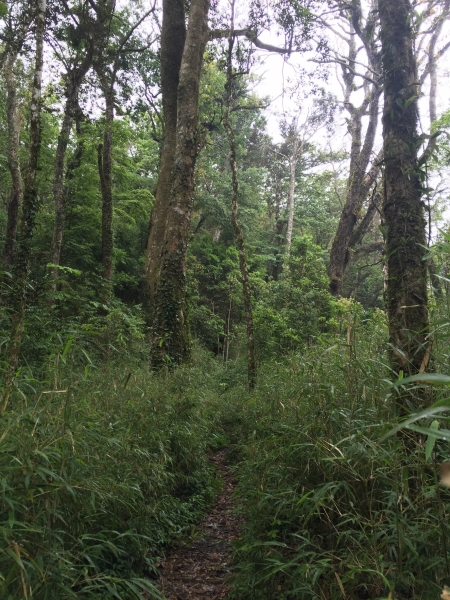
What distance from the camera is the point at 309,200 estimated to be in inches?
1081

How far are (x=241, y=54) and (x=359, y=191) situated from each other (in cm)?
595

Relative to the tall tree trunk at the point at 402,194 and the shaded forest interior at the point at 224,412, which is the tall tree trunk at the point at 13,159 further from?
the tall tree trunk at the point at 402,194

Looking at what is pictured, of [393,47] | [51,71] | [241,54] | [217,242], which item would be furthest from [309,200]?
[393,47]

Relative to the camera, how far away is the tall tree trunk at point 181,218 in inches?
269

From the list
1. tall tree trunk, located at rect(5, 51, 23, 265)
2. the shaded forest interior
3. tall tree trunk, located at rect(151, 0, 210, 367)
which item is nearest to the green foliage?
the shaded forest interior

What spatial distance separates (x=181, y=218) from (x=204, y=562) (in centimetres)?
592

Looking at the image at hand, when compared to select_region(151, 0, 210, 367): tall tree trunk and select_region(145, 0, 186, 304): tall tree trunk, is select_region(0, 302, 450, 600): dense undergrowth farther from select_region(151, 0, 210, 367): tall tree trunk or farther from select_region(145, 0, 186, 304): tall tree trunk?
select_region(145, 0, 186, 304): tall tree trunk

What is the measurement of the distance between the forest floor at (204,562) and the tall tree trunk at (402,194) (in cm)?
213

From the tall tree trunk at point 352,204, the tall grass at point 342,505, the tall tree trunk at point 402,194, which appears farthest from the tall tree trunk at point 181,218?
the tall tree trunk at point 352,204

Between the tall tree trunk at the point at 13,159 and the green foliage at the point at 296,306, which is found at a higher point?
the tall tree trunk at the point at 13,159

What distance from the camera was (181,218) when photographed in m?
7.54

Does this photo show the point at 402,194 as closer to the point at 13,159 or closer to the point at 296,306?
the point at 296,306

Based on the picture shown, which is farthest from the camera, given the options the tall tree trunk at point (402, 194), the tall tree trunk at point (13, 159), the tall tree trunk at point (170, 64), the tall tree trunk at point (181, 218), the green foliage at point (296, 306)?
the tall tree trunk at point (13, 159)

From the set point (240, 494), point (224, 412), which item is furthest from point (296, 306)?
point (240, 494)
